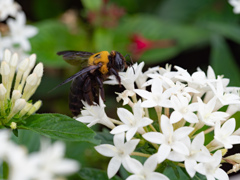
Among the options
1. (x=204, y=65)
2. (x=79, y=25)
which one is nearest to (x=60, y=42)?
(x=79, y=25)

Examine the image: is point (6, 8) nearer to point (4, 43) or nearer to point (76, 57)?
point (4, 43)

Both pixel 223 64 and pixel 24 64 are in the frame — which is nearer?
pixel 24 64

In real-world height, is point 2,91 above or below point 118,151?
above

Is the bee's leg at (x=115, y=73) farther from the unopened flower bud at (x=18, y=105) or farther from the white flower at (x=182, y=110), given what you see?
the unopened flower bud at (x=18, y=105)

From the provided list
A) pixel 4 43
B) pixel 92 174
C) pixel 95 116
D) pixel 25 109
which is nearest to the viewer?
pixel 25 109

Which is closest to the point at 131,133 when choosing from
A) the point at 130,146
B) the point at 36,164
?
the point at 130,146

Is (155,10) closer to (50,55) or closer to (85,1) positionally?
(85,1)
